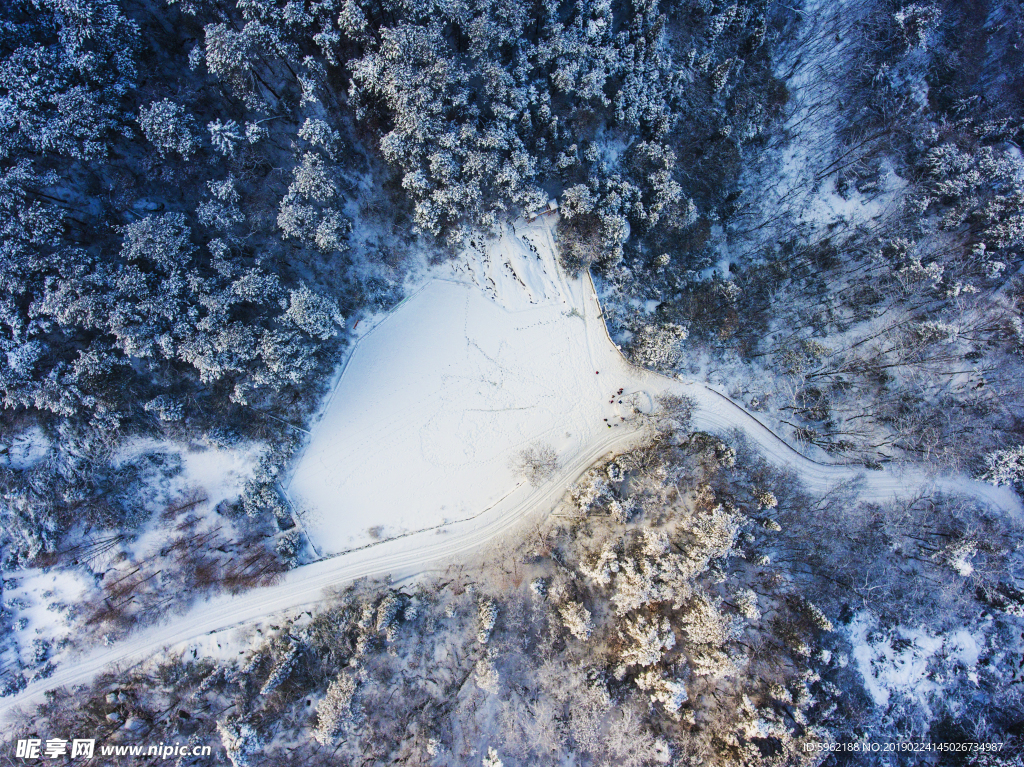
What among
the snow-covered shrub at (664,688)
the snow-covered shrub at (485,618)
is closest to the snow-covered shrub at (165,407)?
the snow-covered shrub at (485,618)

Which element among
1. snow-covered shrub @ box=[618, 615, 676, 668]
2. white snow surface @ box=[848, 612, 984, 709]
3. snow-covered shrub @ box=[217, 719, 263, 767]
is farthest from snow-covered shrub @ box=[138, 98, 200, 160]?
white snow surface @ box=[848, 612, 984, 709]

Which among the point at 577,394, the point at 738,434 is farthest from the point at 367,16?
the point at 738,434

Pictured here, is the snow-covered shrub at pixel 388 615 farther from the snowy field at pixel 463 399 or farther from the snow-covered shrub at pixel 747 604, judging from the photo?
the snow-covered shrub at pixel 747 604

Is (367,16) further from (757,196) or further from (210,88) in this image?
(757,196)

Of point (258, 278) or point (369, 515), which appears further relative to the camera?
point (369, 515)

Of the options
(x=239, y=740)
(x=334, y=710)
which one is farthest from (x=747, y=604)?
(x=239, y=740)

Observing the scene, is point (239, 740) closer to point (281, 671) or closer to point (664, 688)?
point (281, 671)

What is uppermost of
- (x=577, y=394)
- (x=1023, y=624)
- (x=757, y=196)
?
(x=757, y=196)

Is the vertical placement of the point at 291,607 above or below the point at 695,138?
below
